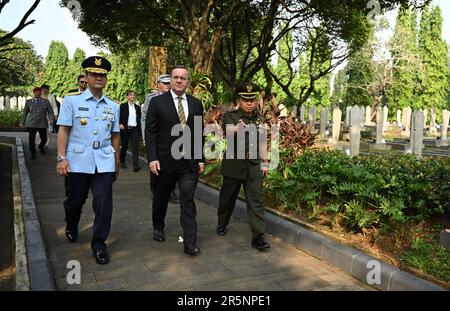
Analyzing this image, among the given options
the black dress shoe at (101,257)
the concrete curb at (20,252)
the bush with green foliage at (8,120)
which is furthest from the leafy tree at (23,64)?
the black dress shoe at (101,257)

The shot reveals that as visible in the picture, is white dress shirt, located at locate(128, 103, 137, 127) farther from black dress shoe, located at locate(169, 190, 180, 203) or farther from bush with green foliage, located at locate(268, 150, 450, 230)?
bush with green foliage, located at locate(268, 150, 450, 230)

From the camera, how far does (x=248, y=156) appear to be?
4.91m

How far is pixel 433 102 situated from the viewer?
40344mm

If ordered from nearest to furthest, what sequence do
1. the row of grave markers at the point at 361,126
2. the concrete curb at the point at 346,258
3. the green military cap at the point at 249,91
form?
the concrete curb at the point at 346,258
the green military cap at the point at 249,91
the row of grave markers at the point at 361,126

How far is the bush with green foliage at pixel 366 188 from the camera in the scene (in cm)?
473

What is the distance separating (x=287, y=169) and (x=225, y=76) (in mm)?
15030

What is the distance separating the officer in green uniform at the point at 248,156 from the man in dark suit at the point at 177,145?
0.48 metres

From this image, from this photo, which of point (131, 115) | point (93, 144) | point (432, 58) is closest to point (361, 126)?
point (131, 115)

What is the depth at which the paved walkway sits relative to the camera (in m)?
3.81

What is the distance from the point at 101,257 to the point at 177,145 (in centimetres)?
141

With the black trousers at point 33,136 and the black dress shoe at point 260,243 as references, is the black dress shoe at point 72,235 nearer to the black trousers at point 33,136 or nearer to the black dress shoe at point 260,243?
the black dress shoe at point 260,243

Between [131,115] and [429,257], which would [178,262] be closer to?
[429,257]
